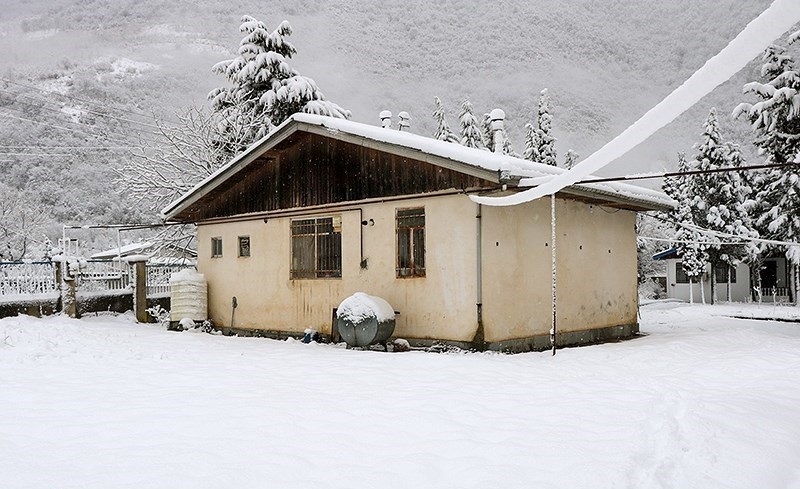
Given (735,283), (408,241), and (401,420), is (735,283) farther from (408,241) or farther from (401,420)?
(401,420)

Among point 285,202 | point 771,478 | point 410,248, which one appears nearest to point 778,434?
point 771,478

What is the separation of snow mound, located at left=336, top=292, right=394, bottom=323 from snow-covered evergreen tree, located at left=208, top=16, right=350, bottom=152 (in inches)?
492

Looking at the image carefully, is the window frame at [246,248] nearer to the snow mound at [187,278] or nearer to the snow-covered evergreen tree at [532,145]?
the snow mound at [187,278]

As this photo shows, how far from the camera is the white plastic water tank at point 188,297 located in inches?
567

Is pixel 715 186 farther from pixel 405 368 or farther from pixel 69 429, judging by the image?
pixel 69 429

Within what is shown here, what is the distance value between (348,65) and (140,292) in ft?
237

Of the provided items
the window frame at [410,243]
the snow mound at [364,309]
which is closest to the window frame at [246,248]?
the snow mound at [364,309]

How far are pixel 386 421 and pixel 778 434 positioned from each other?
322cm

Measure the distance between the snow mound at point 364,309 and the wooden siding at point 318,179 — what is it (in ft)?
6.40

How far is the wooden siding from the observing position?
A: 423 inches

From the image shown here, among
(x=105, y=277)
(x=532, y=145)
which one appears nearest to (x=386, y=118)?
(x=105, y=277)

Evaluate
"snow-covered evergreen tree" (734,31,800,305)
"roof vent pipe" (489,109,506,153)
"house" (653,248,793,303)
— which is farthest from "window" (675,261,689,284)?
"roof vent pipe" (489,109,506,153)

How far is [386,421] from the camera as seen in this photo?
5559 mm

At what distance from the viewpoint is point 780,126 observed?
19.1 meters
